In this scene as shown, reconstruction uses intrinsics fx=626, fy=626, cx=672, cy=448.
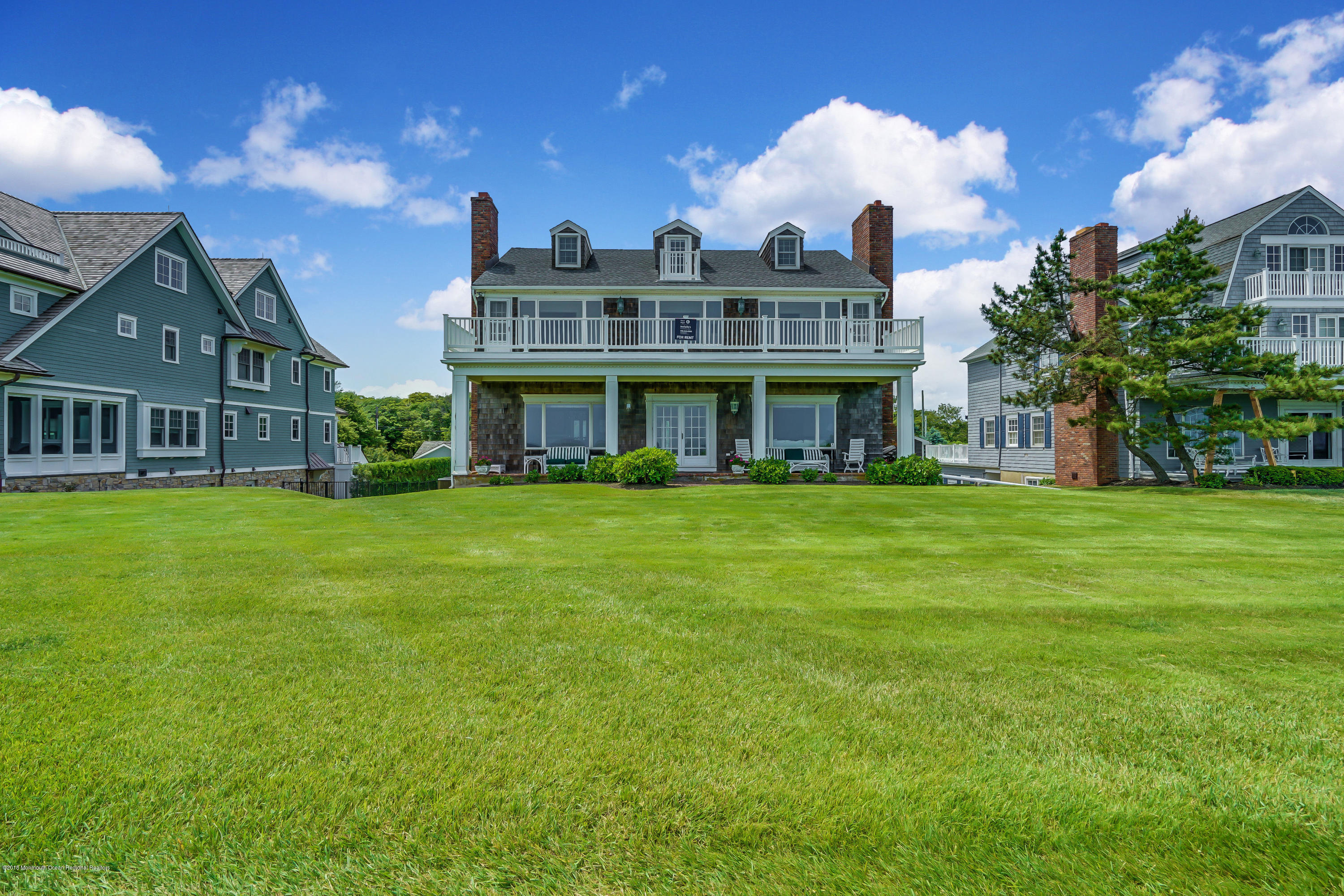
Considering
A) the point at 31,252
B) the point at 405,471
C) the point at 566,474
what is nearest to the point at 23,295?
the point at 31,252

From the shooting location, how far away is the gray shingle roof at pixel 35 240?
17656 mm

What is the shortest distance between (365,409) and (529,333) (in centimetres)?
3818

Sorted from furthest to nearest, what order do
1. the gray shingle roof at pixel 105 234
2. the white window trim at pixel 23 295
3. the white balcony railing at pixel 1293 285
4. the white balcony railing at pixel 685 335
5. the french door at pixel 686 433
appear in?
the white balcony railing at pixel 1293 285
the french door at pixel 686 433
the gray shingle roof at pixel 105 234
the white balcony railing at pixel 685 335
the white window trim at pixel 23 295

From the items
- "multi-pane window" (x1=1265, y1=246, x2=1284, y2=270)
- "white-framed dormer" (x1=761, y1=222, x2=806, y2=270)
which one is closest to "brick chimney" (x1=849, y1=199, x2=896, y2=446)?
"white-framed dormer" (x1=761, y1=222, x2=806, y2=270)

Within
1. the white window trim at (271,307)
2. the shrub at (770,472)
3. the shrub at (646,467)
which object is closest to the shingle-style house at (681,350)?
the shrub at (770,472)

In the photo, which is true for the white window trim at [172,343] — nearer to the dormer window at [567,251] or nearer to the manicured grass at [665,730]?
the dormer window at [567,251]

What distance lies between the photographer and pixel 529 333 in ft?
62.1

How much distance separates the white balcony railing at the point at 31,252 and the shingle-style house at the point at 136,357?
0.10 feet

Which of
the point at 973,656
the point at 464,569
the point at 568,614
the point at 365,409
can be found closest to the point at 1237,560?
the point at 973,656

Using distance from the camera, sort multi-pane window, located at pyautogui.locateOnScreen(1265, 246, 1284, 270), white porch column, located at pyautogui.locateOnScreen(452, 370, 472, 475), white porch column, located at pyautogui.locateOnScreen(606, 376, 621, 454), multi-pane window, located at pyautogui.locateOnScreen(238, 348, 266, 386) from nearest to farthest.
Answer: white porch column, located at pyautogui.locateOnScreen(452, 370, 472, 475) → white porch column, located at pyautogui.locateOnScreen(606, 376, 621, 454) → multi-pane window, located at pyautogui.locateOnScreen(1265, 246, 1284, 270) → multi-pane window, located at pyautogui.locateOnScreen(238, 348, 266, 386)

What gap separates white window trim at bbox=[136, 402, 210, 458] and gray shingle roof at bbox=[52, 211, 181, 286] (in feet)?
13.9

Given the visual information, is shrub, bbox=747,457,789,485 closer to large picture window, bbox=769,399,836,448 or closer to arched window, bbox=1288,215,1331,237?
large picture window, bbox=769,399,836,448

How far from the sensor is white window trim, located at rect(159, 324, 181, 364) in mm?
21953

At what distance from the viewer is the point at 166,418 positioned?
2203 cm
